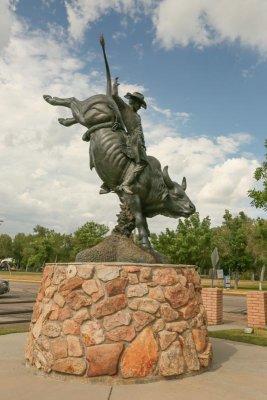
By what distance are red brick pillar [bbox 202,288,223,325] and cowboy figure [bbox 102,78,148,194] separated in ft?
22.1

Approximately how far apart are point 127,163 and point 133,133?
0.69m

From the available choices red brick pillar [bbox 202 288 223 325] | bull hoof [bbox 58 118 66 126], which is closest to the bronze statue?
bull hoof [bbox 58 118 66 126]

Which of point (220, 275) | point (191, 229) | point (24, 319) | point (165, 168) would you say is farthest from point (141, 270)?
point (191, 229)

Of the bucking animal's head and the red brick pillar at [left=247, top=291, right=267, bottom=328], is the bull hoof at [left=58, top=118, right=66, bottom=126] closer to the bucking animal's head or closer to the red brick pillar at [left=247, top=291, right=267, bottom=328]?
the bucking animal's head

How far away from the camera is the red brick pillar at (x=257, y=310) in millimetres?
11523

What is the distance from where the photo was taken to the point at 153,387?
456cm

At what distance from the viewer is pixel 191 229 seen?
33500 millimetres

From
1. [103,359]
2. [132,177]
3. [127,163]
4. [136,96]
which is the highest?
[136,96]

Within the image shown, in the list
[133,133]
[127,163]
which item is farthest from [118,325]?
[133,133]

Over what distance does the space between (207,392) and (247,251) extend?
97.0 ft

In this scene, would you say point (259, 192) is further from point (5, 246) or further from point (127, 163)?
point (5, 246)

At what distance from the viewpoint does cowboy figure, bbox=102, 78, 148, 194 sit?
659 centimetres

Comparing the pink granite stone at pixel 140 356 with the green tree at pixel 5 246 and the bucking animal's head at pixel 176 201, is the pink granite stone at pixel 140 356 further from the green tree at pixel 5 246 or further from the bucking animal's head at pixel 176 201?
the green tree at pixel 5 246

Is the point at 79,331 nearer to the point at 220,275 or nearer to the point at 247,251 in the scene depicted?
the point at 220,275
